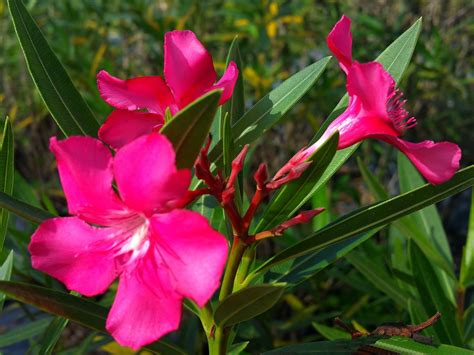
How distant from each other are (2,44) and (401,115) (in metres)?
2.66

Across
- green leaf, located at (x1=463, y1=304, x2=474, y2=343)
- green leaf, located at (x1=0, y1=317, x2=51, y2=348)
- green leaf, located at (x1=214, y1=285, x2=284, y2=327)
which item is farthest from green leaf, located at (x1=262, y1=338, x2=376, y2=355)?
green leaf, located at (x1=0, y1=317, x2=51, y2=348)

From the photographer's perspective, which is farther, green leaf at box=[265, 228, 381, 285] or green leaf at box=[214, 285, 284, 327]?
green leaf at box=[265, 228, 381, 285]

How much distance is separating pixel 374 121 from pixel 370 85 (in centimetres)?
5

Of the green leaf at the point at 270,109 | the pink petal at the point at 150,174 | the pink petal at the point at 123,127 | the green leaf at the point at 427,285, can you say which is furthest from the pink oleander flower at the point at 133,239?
the green leaf at the point at 427,285

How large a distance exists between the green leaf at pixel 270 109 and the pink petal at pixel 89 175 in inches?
8.5

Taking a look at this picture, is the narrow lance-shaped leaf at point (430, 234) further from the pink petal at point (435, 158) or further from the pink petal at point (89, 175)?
the pink petal at point (89, 175)

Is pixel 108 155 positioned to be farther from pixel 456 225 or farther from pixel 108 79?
pixel 456 225

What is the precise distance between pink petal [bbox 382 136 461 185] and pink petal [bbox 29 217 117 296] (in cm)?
35

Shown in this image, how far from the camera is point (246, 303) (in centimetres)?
75

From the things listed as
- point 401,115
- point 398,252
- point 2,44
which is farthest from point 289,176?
point 2,44

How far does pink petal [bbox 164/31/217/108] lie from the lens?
2.52 feet

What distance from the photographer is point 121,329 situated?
26.6 inches

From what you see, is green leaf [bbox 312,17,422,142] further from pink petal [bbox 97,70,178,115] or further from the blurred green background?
the blurred green background

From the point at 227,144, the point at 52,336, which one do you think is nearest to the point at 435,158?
the point at 227,144
